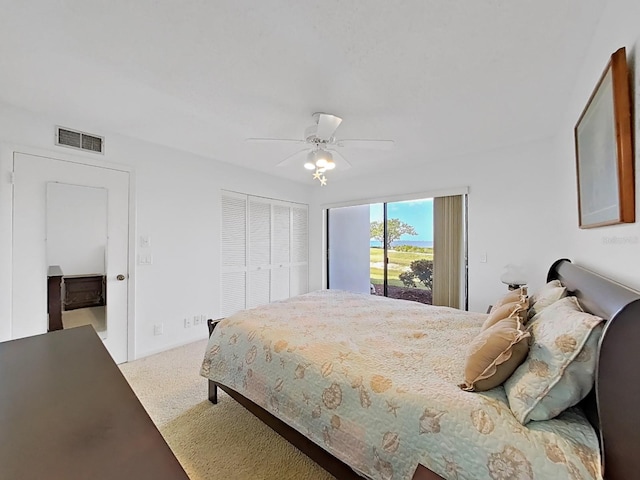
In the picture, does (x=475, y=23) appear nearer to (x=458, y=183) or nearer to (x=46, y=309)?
(x=458, y=183)

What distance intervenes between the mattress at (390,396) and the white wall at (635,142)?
2.28ft

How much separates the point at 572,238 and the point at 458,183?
5.31ft

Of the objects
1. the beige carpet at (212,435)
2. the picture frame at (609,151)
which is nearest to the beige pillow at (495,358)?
the picture frame at (609,151)

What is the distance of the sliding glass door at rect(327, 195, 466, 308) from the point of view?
374 cm

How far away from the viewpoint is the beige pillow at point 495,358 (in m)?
1.16

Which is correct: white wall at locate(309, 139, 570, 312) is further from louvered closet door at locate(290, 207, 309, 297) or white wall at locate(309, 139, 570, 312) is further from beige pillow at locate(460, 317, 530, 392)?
louvered closet door at locate(290, 207, 309, 297)

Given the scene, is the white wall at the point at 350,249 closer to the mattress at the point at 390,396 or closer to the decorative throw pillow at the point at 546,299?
the mattress at the point at 390,396

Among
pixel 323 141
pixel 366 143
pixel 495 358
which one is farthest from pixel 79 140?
pixel 495 358

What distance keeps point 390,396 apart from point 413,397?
10cm

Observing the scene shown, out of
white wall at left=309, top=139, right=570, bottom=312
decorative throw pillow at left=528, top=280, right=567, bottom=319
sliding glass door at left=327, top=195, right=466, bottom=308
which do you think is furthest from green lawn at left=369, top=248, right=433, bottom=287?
decorative throw pillow at left=528, top=280, right=567, bottom=319

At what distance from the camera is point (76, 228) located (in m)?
2.82

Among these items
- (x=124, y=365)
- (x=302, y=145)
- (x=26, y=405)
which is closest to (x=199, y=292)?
(x=124, y=365)

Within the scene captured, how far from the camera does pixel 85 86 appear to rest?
6.75 ft

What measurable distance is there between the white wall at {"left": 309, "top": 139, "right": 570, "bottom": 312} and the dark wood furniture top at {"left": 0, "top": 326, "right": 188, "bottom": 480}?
331 cm
